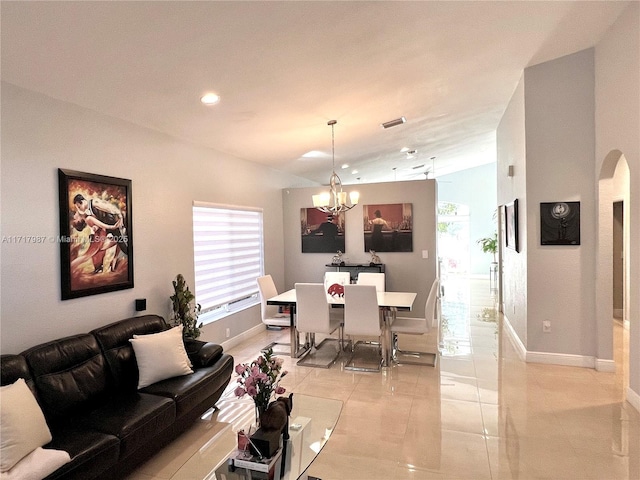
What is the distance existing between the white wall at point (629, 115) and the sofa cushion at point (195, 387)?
11.9 ft

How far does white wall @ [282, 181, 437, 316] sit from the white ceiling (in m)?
1.40

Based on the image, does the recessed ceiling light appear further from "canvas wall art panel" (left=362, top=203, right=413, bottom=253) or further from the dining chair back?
"canvas wall art panel" (left=362, top=203, right=413, bottom=253)

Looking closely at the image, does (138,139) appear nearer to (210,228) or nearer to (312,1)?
(210,228)

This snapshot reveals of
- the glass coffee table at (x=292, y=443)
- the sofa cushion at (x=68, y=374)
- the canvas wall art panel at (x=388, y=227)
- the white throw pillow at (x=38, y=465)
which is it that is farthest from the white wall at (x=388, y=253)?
the white throw pillow at (x=38, y=465)

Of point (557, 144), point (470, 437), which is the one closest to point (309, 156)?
point (557, 144)

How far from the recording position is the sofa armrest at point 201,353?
347 cm

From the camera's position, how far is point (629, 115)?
3475mm

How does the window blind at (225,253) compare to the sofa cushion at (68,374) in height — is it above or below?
above

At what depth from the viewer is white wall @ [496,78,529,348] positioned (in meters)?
4.82

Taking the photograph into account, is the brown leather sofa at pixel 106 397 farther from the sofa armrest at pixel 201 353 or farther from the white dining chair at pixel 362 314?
the white dining chair at pixel 362 314

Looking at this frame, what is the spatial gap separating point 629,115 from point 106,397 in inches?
197

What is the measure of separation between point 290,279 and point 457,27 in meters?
5.07

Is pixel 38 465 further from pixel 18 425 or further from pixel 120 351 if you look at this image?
pixel 120 351

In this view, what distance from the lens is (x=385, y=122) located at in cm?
529
